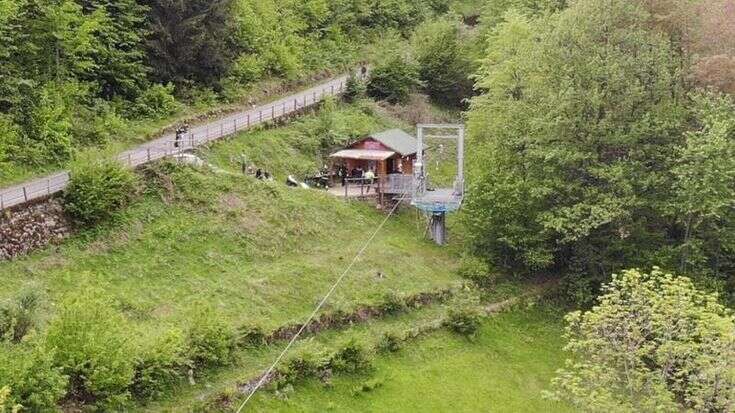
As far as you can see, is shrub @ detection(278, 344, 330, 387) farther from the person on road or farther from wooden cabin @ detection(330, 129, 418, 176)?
wooden cabin @ detection(330, 129, 418, 176)

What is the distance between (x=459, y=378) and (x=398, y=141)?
48.3 ft

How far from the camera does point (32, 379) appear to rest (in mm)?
16141

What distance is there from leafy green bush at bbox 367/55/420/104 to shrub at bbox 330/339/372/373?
26625 millimetres

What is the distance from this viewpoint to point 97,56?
116 feet

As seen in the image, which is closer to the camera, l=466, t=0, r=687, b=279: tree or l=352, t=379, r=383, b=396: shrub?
l=352, t=379, r=383, b=396: shrub

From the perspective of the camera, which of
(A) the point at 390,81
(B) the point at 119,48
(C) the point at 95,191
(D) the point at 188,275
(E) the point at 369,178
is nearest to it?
(D) the point at 188,275

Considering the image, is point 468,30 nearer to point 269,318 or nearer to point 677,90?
point 677,90

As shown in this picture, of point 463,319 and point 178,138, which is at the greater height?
point 178,138

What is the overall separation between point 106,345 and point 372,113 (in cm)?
2922

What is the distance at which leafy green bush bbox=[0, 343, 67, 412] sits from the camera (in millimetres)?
16031

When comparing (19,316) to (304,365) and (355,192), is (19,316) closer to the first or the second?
(304,365)

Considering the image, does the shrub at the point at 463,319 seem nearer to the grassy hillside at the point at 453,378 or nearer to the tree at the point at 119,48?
the grassy hillside at the point at 453,378

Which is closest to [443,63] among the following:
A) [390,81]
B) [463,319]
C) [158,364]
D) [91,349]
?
[390,81]

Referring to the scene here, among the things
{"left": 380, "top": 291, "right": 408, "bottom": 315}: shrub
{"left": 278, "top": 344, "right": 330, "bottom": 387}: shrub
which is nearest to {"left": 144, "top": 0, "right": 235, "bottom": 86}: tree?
{"left": 380, "top": 291, "right": 408, "bottom": 315}: shrub
